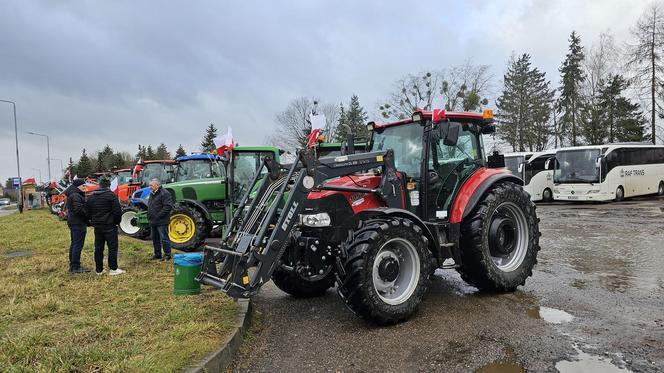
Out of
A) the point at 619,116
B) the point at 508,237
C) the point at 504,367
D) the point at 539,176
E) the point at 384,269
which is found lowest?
the point at 504,367

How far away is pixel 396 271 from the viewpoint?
205 inches

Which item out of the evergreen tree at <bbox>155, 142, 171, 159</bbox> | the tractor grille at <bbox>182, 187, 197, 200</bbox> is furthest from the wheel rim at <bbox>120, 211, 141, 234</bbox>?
the evergreen tree at <bbox>155, 142, 171, 159</bbox>

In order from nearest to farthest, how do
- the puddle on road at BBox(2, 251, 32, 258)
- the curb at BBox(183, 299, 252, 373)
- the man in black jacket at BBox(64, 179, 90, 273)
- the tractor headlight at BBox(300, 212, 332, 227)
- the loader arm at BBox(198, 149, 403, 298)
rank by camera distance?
the curb at BBox(183, 299, 252, 373) < the loader arm at BBox(198, 149, 403, 298) < the tractor headlight at BBox(300, 212, 332, 227) < the man in black jacket at BBox(64, 179, 90, 273) < the puddle on road at BBox(2, 251, 32, 258)

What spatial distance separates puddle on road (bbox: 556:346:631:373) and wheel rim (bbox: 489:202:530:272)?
2.14 meters

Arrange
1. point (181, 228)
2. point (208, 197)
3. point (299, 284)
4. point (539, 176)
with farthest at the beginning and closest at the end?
point (539, 176) → point (208, 197) → point (181, 228) → point (299, 284)

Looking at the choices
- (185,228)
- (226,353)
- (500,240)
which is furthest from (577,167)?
(226,353)

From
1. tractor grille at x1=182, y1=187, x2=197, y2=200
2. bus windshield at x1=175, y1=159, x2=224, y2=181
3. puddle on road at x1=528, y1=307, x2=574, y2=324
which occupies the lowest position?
Result: puddle on road at x1=528, y1=307, x2=574, y2=324

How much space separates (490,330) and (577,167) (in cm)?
1916

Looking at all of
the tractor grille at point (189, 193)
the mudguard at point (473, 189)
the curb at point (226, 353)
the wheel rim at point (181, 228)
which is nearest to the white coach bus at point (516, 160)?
the tractor grille at point (189, 193)

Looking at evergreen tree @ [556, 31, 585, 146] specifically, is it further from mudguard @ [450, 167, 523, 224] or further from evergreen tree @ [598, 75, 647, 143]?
mudguard @ [450, 167, 523, 224]

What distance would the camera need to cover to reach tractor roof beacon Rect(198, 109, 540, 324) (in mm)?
4836

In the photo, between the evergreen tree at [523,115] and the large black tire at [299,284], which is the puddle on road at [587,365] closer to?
the large black tire at [299,284]

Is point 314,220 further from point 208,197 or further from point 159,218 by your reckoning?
point 208,197

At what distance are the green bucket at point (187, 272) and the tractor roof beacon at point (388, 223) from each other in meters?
0.65
